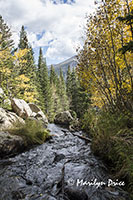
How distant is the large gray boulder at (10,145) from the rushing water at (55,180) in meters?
0.40

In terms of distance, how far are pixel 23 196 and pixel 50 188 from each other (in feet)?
2.06

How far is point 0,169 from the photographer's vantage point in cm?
386

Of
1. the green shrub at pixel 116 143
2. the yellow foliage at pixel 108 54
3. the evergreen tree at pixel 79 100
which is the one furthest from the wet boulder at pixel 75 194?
the evergreen tree at pixel 79 100

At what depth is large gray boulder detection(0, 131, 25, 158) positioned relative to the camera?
4805 millimetres

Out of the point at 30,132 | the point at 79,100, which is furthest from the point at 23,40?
the point at 30,132

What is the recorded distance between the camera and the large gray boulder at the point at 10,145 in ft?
15.8

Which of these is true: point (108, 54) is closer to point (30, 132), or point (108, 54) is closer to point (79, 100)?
point (30, 132)

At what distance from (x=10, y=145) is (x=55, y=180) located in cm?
276

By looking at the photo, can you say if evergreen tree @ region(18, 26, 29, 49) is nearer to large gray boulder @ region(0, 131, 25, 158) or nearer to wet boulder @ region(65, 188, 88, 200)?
large gray boulder @ region(0, 131, 25, 158)

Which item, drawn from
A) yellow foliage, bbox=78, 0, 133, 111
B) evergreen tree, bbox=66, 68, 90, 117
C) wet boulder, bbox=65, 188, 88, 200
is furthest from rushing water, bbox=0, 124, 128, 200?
evergreen tree, bbox=66, 68, 90, 117

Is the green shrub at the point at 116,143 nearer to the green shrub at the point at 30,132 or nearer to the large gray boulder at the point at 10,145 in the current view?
the large gray boulder at the point at 10,145

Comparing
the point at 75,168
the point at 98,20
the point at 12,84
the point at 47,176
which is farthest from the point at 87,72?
the point at 12,84

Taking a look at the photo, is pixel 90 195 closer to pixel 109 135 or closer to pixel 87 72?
pixel 109 135

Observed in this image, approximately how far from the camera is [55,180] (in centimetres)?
328
